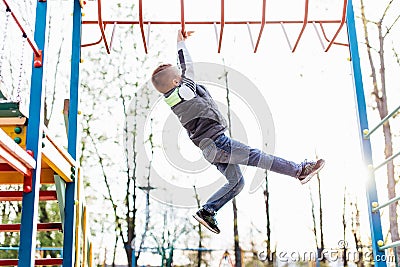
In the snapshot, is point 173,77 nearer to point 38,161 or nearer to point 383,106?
point 38,161

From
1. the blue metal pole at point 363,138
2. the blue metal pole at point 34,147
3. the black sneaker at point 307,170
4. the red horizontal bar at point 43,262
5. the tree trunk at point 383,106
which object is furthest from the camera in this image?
the tree trunk at point 383,106

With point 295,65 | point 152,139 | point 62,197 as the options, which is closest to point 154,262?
point 152,139

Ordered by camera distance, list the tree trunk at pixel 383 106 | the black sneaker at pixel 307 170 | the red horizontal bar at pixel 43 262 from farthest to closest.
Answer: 1. the tree trunk at pixel 383 106
2. the red horizontal bar at pixel 43 262
3. the black sneaker at pixel 307 170

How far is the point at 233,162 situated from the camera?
3.65m

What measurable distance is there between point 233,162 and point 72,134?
128cm

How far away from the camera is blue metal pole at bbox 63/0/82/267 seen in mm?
3689

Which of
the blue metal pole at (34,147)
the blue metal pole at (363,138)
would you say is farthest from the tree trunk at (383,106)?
the blue metal pole at (34,147)

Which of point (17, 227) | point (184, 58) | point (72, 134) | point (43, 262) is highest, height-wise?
point (184, 58)

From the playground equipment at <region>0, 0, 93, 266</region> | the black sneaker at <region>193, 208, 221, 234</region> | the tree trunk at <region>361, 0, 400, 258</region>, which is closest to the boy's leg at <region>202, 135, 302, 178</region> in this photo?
the black sneaker at <region>193, 208, 221, 234</region>

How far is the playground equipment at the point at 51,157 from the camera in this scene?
8.29ft

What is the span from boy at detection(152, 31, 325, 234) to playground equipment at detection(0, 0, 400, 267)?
0.52 metres

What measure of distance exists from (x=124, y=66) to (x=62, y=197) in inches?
340

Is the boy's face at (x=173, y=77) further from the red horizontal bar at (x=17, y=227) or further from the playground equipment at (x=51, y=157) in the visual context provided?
the red horizontal bar at (x=17, y=227)

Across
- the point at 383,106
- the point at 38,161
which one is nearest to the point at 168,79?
the point at 38,161
